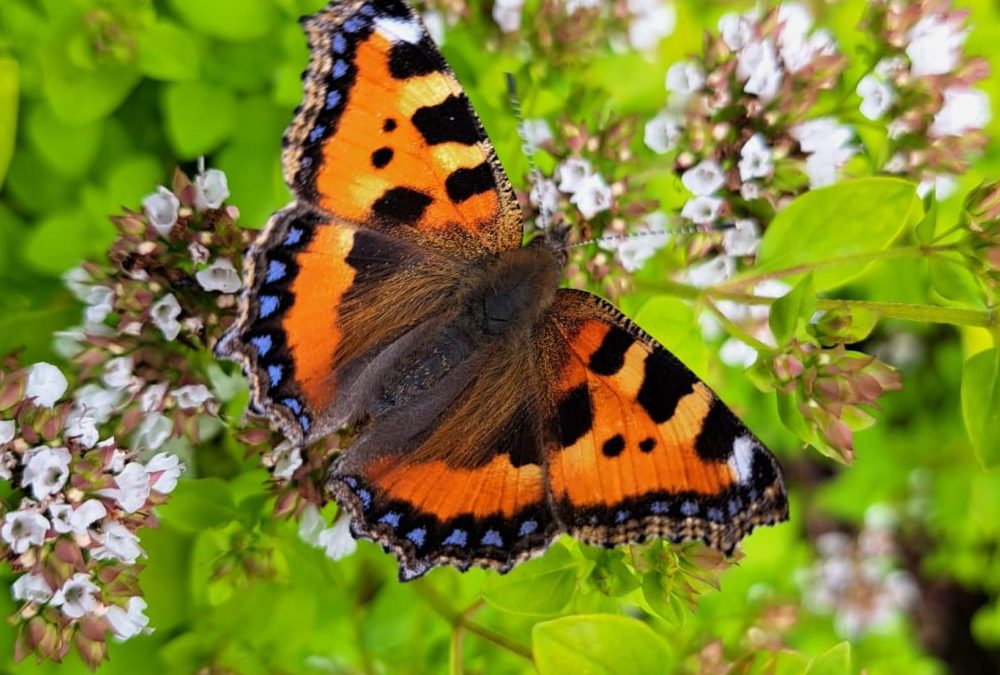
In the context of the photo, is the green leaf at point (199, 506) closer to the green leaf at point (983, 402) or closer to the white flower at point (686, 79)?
the white flower at point (686, 79)

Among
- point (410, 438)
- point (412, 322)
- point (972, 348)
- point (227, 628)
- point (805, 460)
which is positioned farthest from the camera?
point (805, 460)

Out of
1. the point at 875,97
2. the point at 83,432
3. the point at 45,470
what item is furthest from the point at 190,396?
the point at 875,97

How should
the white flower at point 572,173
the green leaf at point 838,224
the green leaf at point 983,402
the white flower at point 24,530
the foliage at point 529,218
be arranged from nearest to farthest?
the white flower at point 24,530, the foliage at point 529,218, the green leaf at point 983,402, the green leaf at point 838,224, the white flower at point 572,173

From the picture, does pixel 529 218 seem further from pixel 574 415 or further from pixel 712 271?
pixel 574 415

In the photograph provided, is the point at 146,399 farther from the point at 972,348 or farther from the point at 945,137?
the point at 972,348

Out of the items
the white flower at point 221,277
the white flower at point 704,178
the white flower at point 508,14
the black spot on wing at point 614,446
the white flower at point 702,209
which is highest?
the white flower at point 508,14

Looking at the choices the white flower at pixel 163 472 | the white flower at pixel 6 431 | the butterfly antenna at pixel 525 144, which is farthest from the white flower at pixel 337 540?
the butterfly antenna at pixel 525 144

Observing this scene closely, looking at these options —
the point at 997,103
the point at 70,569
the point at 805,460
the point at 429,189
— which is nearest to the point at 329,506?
the point at 70,569
